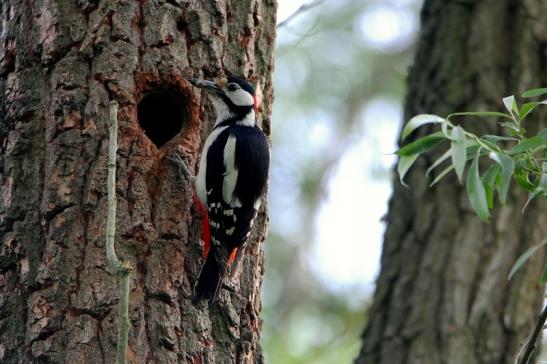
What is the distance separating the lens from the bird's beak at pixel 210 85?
12.5 feet

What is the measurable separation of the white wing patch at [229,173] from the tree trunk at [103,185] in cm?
21

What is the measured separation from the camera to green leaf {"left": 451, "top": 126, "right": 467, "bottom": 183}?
2.32 meters

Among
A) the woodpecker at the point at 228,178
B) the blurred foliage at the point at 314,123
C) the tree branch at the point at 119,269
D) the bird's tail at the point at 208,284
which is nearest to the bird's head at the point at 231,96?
the woodpecker at the point at 228,178

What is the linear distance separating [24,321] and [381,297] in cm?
237

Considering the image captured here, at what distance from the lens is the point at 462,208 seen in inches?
204

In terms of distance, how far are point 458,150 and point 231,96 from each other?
1767 millimetres

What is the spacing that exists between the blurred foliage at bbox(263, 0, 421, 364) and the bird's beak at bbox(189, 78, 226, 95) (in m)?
5.73

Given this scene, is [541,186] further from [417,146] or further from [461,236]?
[461,236]

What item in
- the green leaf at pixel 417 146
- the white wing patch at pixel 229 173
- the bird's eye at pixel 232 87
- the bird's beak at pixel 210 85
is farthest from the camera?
the white wing patch at pixel 229 173

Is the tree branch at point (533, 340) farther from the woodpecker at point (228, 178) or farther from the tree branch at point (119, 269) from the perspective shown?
the woodpecker at point (228, 178)

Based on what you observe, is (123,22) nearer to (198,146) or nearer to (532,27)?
(198,146)

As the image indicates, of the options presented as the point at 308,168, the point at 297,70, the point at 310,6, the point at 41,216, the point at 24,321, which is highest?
the point at 297,70

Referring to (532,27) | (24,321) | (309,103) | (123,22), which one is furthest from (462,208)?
(309,103)

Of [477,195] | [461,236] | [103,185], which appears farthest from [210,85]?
[461,236]
